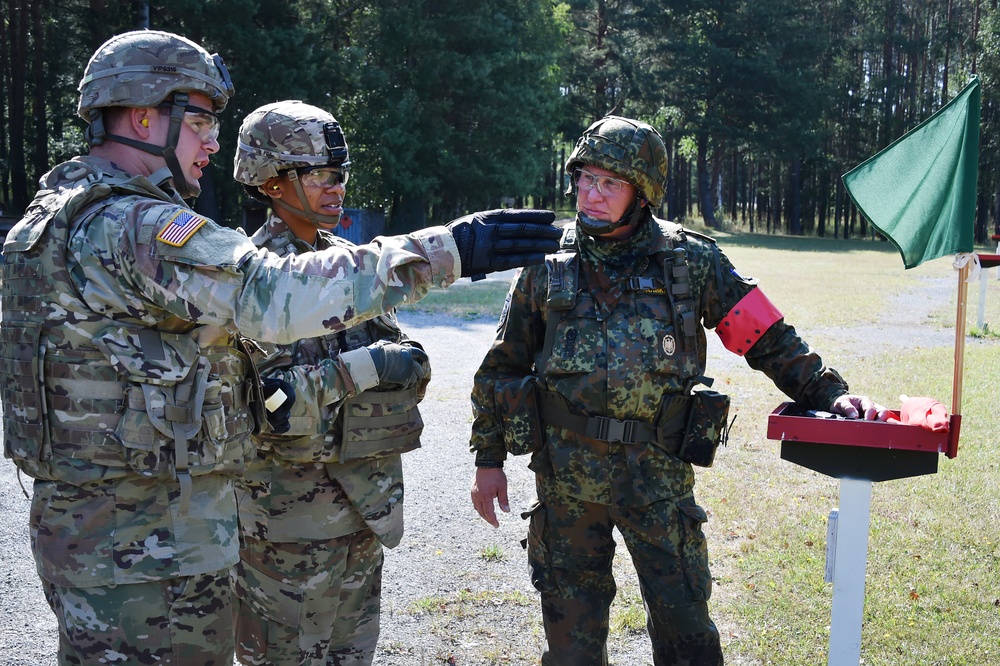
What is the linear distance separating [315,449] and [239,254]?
3.64 ft

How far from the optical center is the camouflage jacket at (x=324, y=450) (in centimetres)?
311

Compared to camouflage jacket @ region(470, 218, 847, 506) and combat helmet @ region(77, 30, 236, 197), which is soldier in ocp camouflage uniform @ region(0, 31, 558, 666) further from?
camouflage jacket @ region(470, 218, 847, 506)

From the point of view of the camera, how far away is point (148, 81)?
2.49 meters

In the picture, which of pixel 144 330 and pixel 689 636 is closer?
pixel 144 330

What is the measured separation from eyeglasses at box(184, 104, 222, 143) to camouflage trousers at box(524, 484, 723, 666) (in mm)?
1803

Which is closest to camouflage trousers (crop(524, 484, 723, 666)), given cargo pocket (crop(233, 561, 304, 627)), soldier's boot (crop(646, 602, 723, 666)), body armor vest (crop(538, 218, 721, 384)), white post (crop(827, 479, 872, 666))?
soldier's boot (crop(646, 602, 723, 666))

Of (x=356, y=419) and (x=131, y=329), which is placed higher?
(x=131, y=329)

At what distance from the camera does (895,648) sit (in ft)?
14.6

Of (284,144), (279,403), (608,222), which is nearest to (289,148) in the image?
(284,144)

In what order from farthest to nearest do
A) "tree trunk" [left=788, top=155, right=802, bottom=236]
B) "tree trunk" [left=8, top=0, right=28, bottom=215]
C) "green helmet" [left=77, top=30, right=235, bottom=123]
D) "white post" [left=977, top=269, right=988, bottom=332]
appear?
"tree trunk" [left=788, top=155, right=802, bottom=236] < "tree trunk" [left=8, top=0, right=28, bottom=215] < "white post" [left=977, top=269, right=988, bottom=332] < "green helmet" [left=77, top=30, right=235, bottom=123]

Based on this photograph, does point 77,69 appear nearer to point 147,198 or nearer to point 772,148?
point 147,198

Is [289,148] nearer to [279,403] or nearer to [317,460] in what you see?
[279,403]

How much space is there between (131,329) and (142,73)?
0.72 m

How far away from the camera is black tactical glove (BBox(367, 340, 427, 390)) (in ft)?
10.6
